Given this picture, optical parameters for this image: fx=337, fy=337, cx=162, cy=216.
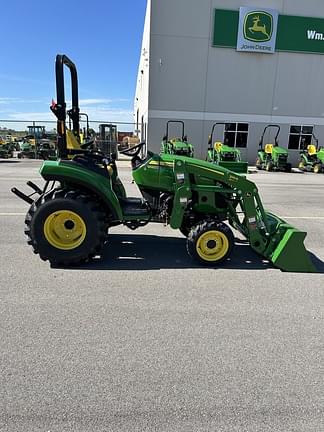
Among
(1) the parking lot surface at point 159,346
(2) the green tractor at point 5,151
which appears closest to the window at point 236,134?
(2) the green tractor at point 5,151

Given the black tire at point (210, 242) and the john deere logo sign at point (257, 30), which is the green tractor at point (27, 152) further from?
the black tire at point (210, 242)

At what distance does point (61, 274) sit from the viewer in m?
3.94

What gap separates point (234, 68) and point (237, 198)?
17717 mm

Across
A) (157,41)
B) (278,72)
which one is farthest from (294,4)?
(157,41)

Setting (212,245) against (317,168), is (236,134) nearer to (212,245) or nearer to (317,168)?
(317,168)

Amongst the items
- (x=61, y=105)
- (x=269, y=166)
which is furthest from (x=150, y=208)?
(x=269, y=166)

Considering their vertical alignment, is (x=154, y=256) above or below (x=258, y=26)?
below

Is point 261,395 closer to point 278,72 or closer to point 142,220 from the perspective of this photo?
point 142,220

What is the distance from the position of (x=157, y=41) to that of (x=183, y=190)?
17454 mm

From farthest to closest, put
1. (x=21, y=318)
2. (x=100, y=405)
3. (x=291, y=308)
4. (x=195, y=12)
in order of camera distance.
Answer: (x=195, y=12), (x=291, y=308), (x=21, y=318), (x=100, y=405)

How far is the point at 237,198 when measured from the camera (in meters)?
4.47

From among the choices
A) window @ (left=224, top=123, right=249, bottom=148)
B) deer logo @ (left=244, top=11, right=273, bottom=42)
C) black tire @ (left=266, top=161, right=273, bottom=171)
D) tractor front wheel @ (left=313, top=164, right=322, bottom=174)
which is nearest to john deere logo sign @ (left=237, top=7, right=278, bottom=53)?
deer logo @ (left=244, top=11, right=273, bottom=42)

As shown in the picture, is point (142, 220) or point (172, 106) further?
point (172, 106)

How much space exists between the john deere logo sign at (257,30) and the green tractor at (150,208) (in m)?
17.9
